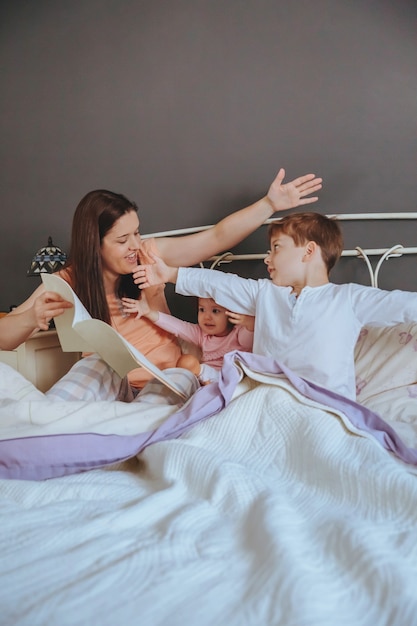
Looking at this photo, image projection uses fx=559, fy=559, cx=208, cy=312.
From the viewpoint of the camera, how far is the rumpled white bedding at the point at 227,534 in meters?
0.63

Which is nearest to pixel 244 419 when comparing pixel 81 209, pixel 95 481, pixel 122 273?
pixel 95 481

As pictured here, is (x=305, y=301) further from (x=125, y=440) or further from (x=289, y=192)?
(x=125, y=440)

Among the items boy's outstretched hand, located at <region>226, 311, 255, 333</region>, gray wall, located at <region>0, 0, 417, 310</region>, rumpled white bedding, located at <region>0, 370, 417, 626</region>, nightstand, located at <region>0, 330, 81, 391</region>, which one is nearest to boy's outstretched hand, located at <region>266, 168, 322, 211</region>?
gray wall, located at <region>0, 0, 417, 310</region>

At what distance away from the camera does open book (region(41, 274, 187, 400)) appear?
1.43 m

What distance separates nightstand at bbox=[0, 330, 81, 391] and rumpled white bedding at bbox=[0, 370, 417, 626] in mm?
1053

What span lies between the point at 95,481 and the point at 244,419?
35 cm

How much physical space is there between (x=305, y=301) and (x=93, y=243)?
0.72 m

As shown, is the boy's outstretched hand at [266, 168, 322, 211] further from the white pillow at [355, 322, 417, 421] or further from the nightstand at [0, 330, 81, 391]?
the nightstand at [0, 330, 81, 391]

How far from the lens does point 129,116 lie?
2.56 metres

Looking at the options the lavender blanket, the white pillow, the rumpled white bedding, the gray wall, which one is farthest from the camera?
the gray wall

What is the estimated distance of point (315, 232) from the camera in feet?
5.73

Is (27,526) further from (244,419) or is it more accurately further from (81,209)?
(81,209)

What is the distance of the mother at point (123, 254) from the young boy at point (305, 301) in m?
0.14

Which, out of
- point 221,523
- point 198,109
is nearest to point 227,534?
point 221,523
